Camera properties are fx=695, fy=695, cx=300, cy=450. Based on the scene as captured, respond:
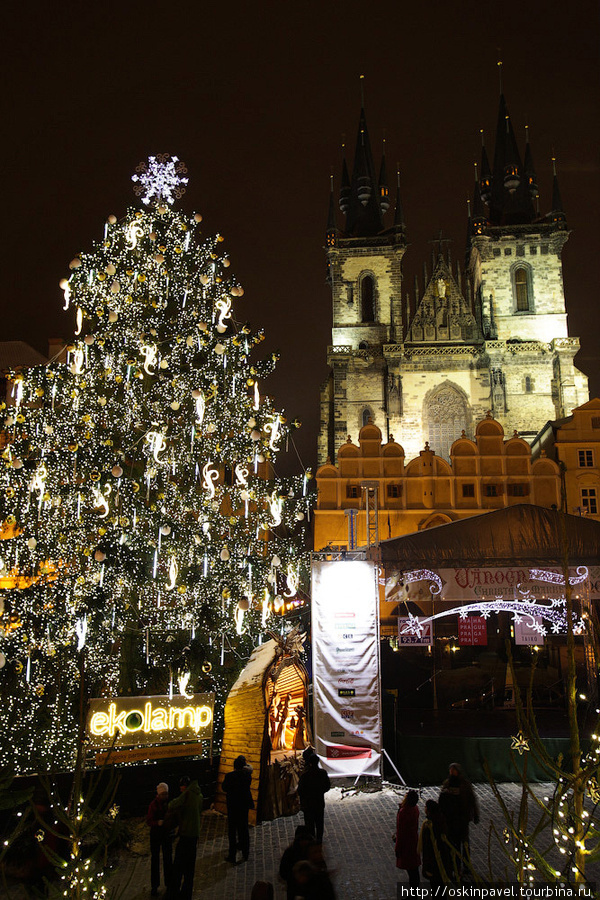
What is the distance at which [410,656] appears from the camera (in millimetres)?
18375

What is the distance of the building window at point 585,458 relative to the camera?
27.2 metres

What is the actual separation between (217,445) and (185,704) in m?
3.85

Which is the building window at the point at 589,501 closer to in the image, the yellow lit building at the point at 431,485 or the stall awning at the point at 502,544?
the yellow lit building at the point at 431,485

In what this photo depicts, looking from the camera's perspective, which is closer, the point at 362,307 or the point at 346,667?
the point at 346,667

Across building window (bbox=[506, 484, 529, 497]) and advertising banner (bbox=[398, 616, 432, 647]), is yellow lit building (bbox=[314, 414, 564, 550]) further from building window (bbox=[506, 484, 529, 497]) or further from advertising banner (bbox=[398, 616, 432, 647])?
advertising banner (bbox=[398, 616, 432, 647])

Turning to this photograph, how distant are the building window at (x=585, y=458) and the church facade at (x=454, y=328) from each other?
763 centimetres

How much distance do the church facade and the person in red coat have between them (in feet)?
97.0

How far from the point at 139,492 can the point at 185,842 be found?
191 inches

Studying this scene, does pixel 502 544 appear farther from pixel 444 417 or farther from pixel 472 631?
pixel 444 417

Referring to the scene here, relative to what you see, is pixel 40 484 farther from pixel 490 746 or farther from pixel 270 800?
pixel 490 746

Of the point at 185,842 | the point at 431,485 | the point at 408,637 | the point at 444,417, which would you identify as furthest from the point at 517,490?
the point at 185,842

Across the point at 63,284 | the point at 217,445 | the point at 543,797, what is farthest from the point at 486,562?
the point at 63,284

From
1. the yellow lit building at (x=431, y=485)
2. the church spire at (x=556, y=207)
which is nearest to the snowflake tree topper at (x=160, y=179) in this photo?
the yellow lit building at (x=431, y=485)

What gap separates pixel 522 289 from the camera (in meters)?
39.0
